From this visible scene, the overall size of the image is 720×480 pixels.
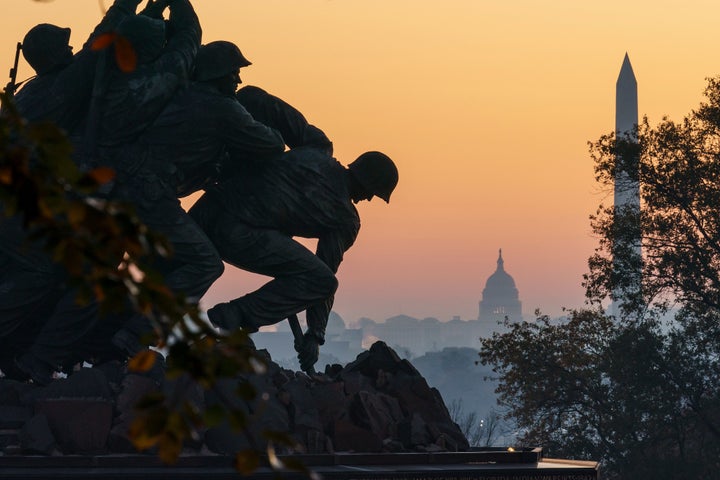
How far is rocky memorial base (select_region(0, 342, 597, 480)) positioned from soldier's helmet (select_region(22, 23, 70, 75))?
9.23ft

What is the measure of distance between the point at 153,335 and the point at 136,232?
557mm

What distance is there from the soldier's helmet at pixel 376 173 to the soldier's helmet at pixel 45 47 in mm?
2830

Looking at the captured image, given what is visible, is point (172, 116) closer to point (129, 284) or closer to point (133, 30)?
point (133, 30)

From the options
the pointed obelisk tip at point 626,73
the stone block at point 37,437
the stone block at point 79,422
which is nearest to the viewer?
the stone block at point 37,437


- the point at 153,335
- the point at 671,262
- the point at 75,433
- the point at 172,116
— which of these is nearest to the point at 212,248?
the point at 172,116

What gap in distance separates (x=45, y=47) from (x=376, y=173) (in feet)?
10.4

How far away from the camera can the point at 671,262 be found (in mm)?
26594

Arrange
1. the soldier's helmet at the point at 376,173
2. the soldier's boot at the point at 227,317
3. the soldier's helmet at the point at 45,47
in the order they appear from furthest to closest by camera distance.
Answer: the soldier's helmet at the point at 376,173 < the soldier's boot at the point at 227,317 < the soldier's helmet at the point at 45,47

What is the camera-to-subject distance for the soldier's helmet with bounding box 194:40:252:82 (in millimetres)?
14180

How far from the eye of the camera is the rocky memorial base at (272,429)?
40.3 ft

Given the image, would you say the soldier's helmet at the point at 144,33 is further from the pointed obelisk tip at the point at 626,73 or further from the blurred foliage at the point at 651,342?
the pointed obelisk tip at the point at 626,73

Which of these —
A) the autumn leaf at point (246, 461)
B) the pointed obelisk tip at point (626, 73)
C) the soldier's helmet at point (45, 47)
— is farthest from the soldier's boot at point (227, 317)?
the pointed obelisk tip at point (626, 73)

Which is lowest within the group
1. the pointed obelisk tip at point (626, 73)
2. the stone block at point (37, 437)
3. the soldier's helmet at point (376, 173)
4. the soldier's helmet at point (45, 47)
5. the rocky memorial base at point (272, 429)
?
the stone block at point (37, 437)

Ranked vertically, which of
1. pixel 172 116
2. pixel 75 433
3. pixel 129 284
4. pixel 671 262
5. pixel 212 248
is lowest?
pixel 129 284
